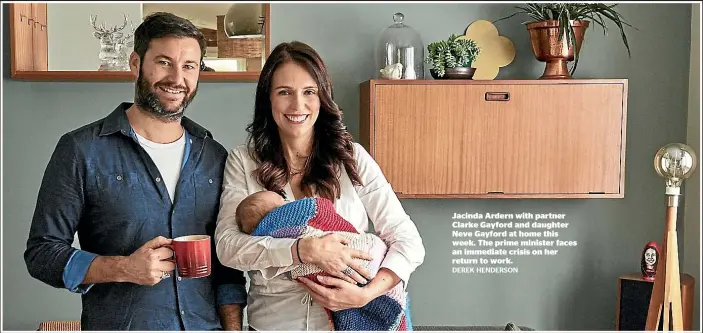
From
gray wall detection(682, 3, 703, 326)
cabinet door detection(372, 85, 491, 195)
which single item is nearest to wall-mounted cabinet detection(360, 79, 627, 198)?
cabinet door detection(372, 85, 491, 195)

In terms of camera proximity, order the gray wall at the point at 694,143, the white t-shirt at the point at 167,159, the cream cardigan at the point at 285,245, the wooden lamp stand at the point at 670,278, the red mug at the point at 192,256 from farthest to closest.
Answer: the gray wall at the point at 694,143 → the wooden lamp stand at the point at 670,278 → the white t-shirt at the point at 167,159 → the cream cardigan at the point at 285,245 → the red mug at the point at 192,256

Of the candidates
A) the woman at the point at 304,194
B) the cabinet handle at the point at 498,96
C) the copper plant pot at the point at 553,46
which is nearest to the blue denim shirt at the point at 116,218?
the woman at the point at 304,194

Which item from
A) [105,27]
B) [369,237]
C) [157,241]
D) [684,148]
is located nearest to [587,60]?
[684,148]

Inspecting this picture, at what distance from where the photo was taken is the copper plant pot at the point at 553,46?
A: 9.77ft

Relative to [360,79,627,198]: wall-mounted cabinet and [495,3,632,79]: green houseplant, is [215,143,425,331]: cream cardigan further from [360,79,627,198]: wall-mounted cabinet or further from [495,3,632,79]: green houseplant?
[495,3,632,79]: green houseplant

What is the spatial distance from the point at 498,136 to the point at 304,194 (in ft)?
4.27

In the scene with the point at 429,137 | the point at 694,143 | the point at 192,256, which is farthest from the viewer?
the point at 694,143

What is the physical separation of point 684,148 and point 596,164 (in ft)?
1.65

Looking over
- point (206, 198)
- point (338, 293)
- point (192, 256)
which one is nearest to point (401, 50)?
point (206, 198)

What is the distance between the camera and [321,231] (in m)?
1.75

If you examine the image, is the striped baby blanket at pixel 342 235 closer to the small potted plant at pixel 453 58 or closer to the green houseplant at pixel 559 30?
the small potted plant at pixel 453 58

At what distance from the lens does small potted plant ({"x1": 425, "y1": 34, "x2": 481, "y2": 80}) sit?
297cm

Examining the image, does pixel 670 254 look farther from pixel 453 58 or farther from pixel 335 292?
pixel 335 292

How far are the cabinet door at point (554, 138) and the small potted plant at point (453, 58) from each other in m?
0.10
